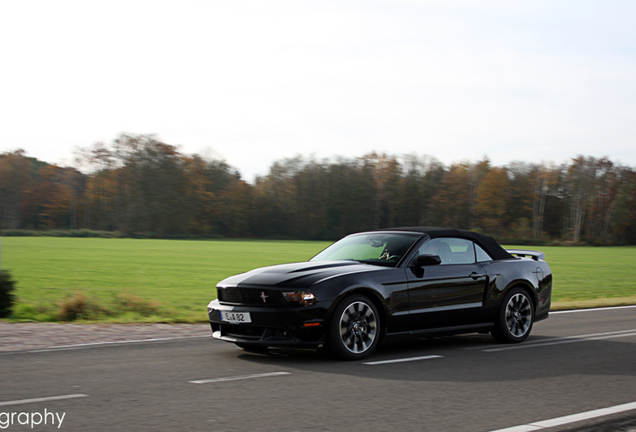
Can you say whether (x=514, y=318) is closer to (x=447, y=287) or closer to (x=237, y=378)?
(x=447, y=287)

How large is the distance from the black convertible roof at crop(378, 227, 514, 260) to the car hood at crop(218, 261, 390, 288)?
106cm

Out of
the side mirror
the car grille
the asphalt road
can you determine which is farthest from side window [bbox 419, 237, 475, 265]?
the car grille

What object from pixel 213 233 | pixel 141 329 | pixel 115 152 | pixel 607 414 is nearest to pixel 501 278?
pixel 607 414

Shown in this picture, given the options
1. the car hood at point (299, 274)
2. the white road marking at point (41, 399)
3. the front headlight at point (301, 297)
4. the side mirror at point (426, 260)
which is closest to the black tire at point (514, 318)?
the side mirror at point (426, 260)

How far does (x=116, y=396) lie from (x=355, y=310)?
290 centimetres

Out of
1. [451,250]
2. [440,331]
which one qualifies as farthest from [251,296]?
[451,250]

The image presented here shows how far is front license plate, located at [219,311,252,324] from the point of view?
752 cm

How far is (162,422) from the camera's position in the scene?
4848mm

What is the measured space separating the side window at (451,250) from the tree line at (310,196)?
95860 millimetres

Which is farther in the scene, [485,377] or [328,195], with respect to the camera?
[328,195]

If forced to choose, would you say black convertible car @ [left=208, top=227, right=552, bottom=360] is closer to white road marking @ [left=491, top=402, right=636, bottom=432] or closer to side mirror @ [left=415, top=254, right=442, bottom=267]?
side mirror @ [left=415, top=254, right=442, bottom=267]

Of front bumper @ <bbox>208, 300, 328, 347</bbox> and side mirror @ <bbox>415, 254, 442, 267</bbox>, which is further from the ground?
side mirror @ <bbox>415, 254, 442, 267</bbox>

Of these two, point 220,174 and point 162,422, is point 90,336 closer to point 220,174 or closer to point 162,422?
point 162,422

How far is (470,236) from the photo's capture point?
30.3ft
